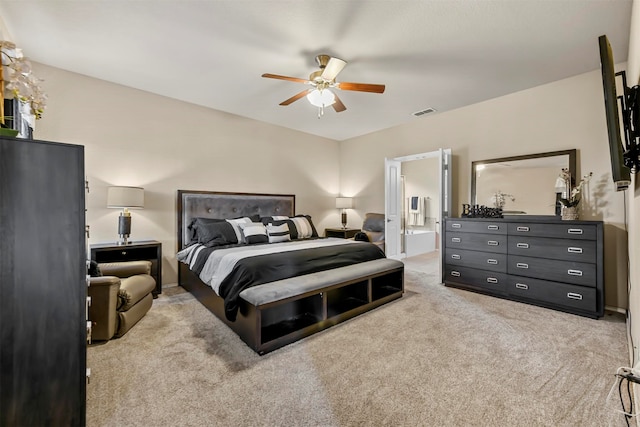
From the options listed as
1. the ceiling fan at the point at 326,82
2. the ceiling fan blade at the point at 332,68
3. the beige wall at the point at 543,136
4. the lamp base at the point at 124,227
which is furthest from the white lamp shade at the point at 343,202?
the lamp base at the point at 124,227

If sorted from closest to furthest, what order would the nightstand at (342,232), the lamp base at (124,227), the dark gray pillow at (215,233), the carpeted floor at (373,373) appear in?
the carpeted floor at (373,373), the lamp base at (124,227), the dark gray pillow at (215,233), the nightstand at (342,232)

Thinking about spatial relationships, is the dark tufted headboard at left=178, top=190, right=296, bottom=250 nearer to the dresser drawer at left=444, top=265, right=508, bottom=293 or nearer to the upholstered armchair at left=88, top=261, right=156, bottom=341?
the upholstered armchair at left=88, top=261, right=156, bottom=341

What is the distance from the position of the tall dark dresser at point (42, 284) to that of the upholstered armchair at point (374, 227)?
4653 mm

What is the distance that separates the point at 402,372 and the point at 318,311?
96 cm

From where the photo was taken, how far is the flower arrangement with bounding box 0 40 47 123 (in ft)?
4.68

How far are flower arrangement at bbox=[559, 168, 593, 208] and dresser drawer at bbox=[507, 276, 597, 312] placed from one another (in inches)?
37.2

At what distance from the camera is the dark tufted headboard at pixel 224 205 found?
13.6 ft

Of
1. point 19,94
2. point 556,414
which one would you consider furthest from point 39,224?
point 556,414

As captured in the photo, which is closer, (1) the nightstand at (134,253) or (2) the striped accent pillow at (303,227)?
(1) the nightstand at (134,253)

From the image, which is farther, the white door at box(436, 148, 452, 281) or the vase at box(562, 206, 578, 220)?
the white door at box(436, 148, 452, 281)

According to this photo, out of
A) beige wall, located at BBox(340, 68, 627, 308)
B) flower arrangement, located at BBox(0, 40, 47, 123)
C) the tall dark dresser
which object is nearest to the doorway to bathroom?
beige wall, located at BBox(340, 68, 627, 308)

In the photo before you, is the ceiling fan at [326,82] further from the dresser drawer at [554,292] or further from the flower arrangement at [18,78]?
the dresser drawer at [554,292]

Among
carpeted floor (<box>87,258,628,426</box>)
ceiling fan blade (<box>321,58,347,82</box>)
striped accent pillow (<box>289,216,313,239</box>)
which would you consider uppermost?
ceiling fan blade (<box>321,58,347,82</box>)

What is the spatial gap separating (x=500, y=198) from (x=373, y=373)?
10.7 ft
